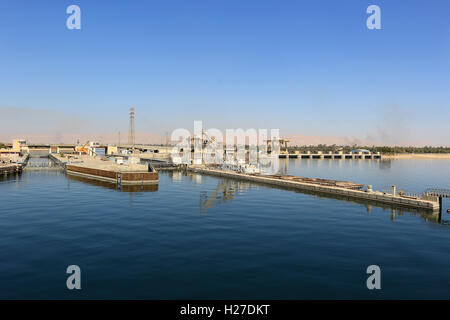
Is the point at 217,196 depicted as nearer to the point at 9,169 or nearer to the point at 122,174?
the point at 122,174

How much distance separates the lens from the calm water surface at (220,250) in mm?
23859

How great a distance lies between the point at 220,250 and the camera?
32.5 m

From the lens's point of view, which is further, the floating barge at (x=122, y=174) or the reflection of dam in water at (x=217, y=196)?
the floating barge at (x=122, y=174)

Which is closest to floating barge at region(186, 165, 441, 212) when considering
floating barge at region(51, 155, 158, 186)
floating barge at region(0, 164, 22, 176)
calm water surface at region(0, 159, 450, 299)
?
calm water surface at region(0, 159, 450, 299)

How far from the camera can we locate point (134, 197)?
6894 cm

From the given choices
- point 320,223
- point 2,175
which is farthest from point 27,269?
point 2,175

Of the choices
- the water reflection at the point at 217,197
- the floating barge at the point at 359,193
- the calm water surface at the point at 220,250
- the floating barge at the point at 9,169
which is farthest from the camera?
the floating barge at the point at 9,169

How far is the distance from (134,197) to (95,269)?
140 ft

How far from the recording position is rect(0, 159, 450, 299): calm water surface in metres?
23.9

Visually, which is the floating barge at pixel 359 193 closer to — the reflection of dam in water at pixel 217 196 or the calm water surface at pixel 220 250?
the calm water surface at pixel 220 250

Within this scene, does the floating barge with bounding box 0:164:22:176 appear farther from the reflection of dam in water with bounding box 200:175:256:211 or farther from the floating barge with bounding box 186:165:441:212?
the floating barge with bounding box 186:165:441:212

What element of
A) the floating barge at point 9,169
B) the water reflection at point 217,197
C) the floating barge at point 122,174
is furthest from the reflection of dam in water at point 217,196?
the floating barge at point 9,169

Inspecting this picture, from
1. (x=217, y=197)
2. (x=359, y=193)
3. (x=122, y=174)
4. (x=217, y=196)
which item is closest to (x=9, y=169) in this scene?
(x=122, y=174)
